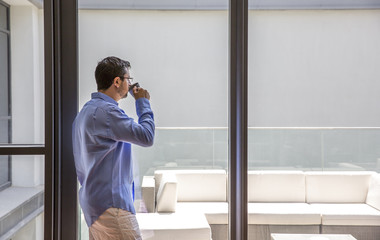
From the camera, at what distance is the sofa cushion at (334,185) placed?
217 centimetres

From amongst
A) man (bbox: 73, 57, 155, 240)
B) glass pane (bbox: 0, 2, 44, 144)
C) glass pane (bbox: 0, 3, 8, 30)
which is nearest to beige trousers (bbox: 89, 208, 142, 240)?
man (bbox: 73, 57, 155, 240)

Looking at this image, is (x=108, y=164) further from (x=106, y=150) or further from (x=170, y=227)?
(x=170, y=227)

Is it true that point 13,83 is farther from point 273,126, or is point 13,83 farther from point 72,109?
point 273,126

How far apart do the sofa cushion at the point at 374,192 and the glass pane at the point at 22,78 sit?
6.54 feet

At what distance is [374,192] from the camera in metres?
2.18

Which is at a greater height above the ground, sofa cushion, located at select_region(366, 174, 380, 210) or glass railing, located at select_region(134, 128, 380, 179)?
glass railing, located at select_region(134, 128, 380, 179)

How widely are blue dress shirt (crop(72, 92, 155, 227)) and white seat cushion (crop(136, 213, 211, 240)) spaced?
47 cm

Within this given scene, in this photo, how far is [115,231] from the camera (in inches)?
65.1

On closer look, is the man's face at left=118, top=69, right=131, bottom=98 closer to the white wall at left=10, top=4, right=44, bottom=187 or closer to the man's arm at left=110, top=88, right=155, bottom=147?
the man's arm at left=110, top=88, right=155, bottom=147

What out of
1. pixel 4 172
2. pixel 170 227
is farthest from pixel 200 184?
pixel 4 172

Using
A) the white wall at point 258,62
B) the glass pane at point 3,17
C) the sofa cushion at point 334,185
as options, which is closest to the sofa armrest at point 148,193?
the white wall at point 258,62

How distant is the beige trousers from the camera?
1.65 metres

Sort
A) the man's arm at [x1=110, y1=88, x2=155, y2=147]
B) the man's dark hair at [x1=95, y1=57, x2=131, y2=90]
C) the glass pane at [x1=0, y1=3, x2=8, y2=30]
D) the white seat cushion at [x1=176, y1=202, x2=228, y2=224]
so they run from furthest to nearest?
the white seat cushion at [x1=176, y1=202, x2=228, y2=224] < the glass pane at [x1=0, y1=3, x2=8, y2=30] < the man's dark hair at [x1=95, y1=57, x2=131, y2=90] < the man's arm at [x1=110, y1=88, x2=155, y2=147]

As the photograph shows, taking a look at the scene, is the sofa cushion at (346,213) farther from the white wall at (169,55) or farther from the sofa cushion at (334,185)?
the white wall at (169,55)
